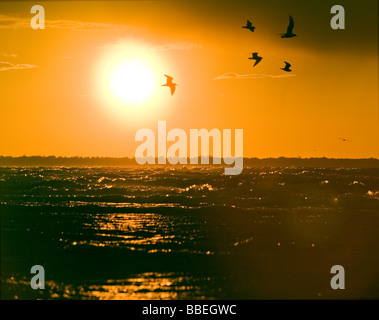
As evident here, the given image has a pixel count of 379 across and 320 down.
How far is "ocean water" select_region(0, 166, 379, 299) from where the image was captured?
45.5 feet

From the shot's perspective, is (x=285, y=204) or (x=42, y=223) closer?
(x=42, y=223)

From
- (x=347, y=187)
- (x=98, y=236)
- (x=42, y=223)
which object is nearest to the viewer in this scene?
(x=98, y=236)

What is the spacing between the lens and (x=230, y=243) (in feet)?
61.1

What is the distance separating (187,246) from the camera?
18.1 m

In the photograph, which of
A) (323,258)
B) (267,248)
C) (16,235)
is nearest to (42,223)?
(16,235)

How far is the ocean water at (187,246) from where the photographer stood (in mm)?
13875

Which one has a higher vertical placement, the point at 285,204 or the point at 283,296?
the point at 285,204

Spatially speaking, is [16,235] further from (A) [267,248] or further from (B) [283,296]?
(B) [283,296]
